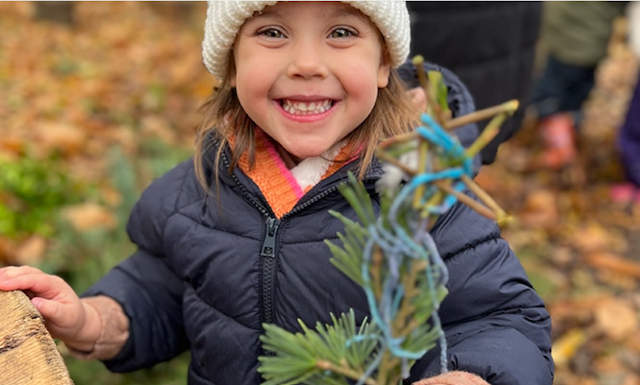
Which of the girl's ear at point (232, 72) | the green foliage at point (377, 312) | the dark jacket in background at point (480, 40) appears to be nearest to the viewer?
the green foliage at point (377, 312)

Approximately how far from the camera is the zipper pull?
1488 mm

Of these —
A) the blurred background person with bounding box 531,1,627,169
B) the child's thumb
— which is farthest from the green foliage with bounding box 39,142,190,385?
the blurred background person with bounding box 531,1,627,169

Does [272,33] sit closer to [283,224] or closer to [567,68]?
[283,224]

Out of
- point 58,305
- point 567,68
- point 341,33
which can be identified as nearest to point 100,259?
point 58,305

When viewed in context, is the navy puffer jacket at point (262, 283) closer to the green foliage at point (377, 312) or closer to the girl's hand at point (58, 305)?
the girl's hand at point (58, 305)

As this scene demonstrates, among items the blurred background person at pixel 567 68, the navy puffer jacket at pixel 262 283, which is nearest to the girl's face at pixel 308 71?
the navy puffer jacket at pixel 262 283

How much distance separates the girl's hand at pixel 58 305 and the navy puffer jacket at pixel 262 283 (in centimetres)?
15

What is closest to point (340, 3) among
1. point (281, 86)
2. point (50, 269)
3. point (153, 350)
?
point (281, 86)

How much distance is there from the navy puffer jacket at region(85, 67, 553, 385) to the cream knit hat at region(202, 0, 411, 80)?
24 centimetres

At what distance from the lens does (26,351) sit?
114 cm

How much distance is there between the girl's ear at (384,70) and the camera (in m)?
1.50

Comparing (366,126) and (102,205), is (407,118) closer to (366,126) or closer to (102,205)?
(366,126)

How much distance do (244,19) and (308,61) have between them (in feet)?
0.57

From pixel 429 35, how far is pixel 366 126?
1774mm
